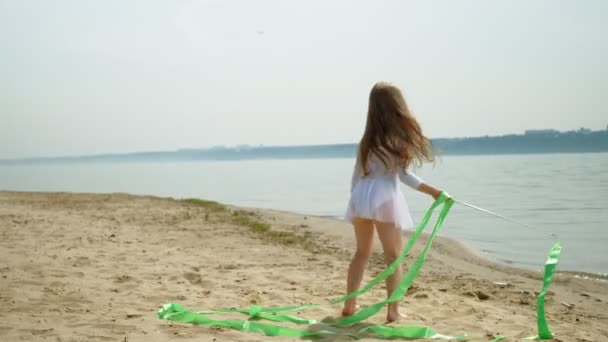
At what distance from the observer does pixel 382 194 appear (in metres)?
4.75

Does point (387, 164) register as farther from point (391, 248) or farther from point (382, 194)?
point (391, 248)

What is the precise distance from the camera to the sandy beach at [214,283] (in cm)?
483

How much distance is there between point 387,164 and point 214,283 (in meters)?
2.80

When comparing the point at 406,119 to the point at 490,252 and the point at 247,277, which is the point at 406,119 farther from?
the point at 490,252

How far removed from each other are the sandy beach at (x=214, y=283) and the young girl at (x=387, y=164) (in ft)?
2.96

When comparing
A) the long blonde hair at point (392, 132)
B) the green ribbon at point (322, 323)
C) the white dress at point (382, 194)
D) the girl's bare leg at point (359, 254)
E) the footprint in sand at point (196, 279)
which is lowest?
the footprint in sand at point (196, 279)

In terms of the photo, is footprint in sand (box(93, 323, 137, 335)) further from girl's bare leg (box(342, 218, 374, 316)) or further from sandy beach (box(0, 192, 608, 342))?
girl's bare leg (box(342, 218, 374, 316))

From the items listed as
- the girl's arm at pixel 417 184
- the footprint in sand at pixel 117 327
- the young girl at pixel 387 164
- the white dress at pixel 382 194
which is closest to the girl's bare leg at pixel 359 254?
the young girl at pixel 387 164

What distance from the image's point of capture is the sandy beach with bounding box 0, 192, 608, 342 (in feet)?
15.9

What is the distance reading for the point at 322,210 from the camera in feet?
62.5

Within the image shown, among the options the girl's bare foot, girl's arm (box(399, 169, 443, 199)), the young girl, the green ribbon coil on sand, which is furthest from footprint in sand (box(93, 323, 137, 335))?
girl's arm (box(399, 169, 443, 199))

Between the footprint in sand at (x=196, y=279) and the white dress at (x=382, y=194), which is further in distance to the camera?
the footprint in sand at (x=196, y=279)

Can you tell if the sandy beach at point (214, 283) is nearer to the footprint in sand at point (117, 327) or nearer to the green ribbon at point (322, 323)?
the footprint in sand at point (117, 327)

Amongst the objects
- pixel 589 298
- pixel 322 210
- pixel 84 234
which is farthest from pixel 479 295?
pixel 322 210
